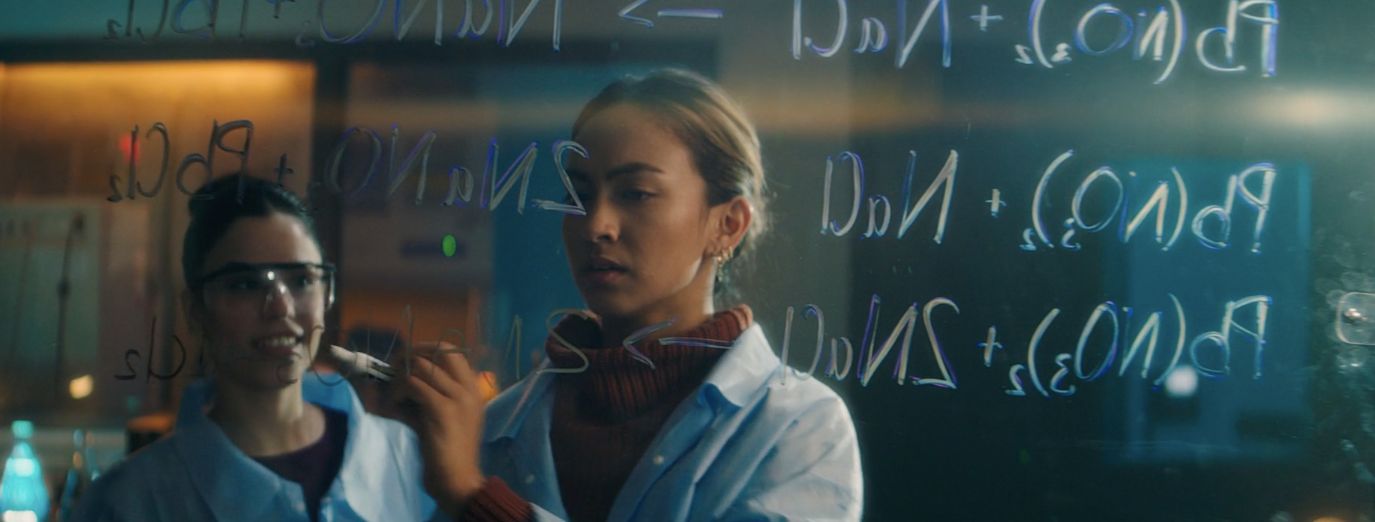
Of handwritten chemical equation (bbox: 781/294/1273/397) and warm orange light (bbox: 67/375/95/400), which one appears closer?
handwritten chemical equation (bbox: 781/294/1273/397)

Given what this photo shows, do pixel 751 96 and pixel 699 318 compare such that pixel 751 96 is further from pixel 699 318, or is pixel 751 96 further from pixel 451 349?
pixel 451 349

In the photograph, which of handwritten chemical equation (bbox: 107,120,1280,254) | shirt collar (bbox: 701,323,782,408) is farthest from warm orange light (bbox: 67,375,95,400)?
shirt collar (bbox: 701,323,782,408)

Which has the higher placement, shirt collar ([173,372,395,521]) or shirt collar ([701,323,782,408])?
shirt collar ([701,323,782,408])

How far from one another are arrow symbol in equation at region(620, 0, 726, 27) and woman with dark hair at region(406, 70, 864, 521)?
102 mm

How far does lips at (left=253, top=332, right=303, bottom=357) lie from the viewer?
6.14 ft

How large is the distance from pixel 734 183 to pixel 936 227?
1.15ft

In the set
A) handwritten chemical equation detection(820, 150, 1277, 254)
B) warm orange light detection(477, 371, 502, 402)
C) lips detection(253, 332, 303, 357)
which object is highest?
handwritten chemical equation detection(820, 150, 1277, 254)

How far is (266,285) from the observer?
73.7 inches

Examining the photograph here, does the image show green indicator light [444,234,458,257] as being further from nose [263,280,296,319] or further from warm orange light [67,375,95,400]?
warm orange light [67,375,95,400]

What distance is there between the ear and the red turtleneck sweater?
0.38ft

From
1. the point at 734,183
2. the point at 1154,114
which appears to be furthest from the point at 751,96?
the point at 1154,114

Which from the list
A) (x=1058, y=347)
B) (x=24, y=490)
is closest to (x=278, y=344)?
(x=24, y=490)

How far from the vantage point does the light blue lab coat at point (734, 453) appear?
1.82 meters

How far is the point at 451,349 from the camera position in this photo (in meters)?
1.87
